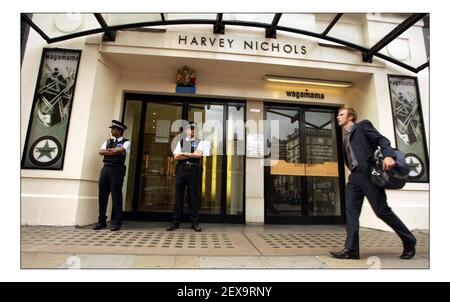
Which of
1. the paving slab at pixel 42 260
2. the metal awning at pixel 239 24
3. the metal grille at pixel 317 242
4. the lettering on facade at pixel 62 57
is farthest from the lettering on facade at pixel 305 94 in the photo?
the paving slab at pixel 42 260

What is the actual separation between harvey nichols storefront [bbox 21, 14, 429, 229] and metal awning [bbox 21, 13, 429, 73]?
0.08 ft

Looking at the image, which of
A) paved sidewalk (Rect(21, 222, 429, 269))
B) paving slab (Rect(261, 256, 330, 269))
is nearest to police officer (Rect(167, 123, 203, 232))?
paved sidewalk (Rect(21, 222, 429, 269))

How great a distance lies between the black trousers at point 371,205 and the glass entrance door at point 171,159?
2.88 m

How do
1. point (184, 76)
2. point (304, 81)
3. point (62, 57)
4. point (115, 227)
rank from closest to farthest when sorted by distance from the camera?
point (115, 227), point (62, 57), point (184, 76), point (304, 81)

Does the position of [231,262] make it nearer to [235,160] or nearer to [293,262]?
[293,262]

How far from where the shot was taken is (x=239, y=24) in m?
Result: 4.40

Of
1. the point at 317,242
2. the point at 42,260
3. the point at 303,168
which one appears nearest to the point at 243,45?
the point at 303,168

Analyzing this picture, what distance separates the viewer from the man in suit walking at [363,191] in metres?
2.66

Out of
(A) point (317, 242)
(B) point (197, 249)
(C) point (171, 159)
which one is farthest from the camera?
(C) point (171, 159)

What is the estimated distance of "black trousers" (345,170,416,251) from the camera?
8.73ft

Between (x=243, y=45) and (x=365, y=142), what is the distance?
3094 mm

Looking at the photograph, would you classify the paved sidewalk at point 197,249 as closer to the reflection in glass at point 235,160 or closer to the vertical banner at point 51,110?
the vertical banner at point 51,110

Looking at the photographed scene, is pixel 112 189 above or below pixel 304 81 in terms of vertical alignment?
below
